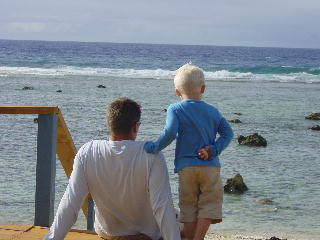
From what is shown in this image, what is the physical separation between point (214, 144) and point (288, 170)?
9.53m

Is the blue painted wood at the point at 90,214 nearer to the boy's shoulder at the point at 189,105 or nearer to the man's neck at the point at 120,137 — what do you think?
the boy's shoulder at the point at 189,105

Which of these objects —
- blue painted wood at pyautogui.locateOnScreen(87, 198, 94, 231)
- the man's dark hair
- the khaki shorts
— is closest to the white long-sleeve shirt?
the man's dark hair

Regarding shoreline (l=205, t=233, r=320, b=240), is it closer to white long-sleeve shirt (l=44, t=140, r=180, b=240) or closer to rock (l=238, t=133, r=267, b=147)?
white long-sleeve shirt (l=44, t=140, r=180, b=240)

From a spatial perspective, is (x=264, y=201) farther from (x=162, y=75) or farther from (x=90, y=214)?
(x=162, y=75)

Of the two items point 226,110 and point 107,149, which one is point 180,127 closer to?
point 107,149

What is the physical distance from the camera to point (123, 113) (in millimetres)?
4031

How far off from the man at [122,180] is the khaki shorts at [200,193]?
46 centimetres

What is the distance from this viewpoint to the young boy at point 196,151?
4613mm

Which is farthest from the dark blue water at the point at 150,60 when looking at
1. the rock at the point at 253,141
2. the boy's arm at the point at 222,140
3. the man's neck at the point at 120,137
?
the man's neck at the point at 120,137

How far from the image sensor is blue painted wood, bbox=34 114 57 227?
529 cm

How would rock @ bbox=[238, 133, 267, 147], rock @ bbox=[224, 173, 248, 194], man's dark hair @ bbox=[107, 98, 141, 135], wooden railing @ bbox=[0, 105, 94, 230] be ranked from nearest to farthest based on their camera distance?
1. man's dark hair @ bbox=[107, 98, 141, 135]
2. wooden railing @ bbox=[0, 105, 94, 230]
3. rock @ bbox=[224, 173, 248, 194]
4. rock @ bbox=[238, 133, 267, 147]

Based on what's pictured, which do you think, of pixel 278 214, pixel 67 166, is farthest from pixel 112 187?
pixel 278 214

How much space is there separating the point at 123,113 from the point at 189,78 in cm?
74

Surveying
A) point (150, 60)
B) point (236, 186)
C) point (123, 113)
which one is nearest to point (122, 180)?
point (123, 113)
